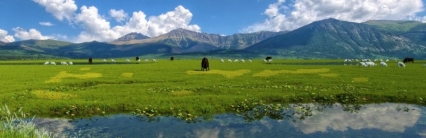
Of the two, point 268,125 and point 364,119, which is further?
point 364,119

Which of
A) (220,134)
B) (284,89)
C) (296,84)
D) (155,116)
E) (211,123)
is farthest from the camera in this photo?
(296,84)

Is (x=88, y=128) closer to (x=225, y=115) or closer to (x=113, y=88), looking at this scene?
(x=225, y=115)

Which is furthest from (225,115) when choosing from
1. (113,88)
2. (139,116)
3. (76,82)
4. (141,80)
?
(76,82)

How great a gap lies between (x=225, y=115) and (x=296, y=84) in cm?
1749

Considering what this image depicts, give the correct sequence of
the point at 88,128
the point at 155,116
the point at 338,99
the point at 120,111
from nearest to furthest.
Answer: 1. the point at 88,128
2. the point at 155,116
3. the point at 120,111
4. the point at 338,99

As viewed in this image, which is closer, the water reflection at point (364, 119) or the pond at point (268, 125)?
the pond at point (268, 125)

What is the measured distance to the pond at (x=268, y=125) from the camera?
1809 centimetres

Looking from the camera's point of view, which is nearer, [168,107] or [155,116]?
[155,116]

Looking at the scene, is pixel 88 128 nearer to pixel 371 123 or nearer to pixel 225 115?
pixel 225 115

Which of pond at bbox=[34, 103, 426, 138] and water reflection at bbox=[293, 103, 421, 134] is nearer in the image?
pond at bbox=[34, 103, 426, 138]

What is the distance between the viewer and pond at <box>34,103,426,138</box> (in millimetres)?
18094

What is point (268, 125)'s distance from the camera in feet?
66.2

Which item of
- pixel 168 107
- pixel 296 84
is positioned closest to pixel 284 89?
pixel 296 84

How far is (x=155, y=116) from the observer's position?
2317 cm
